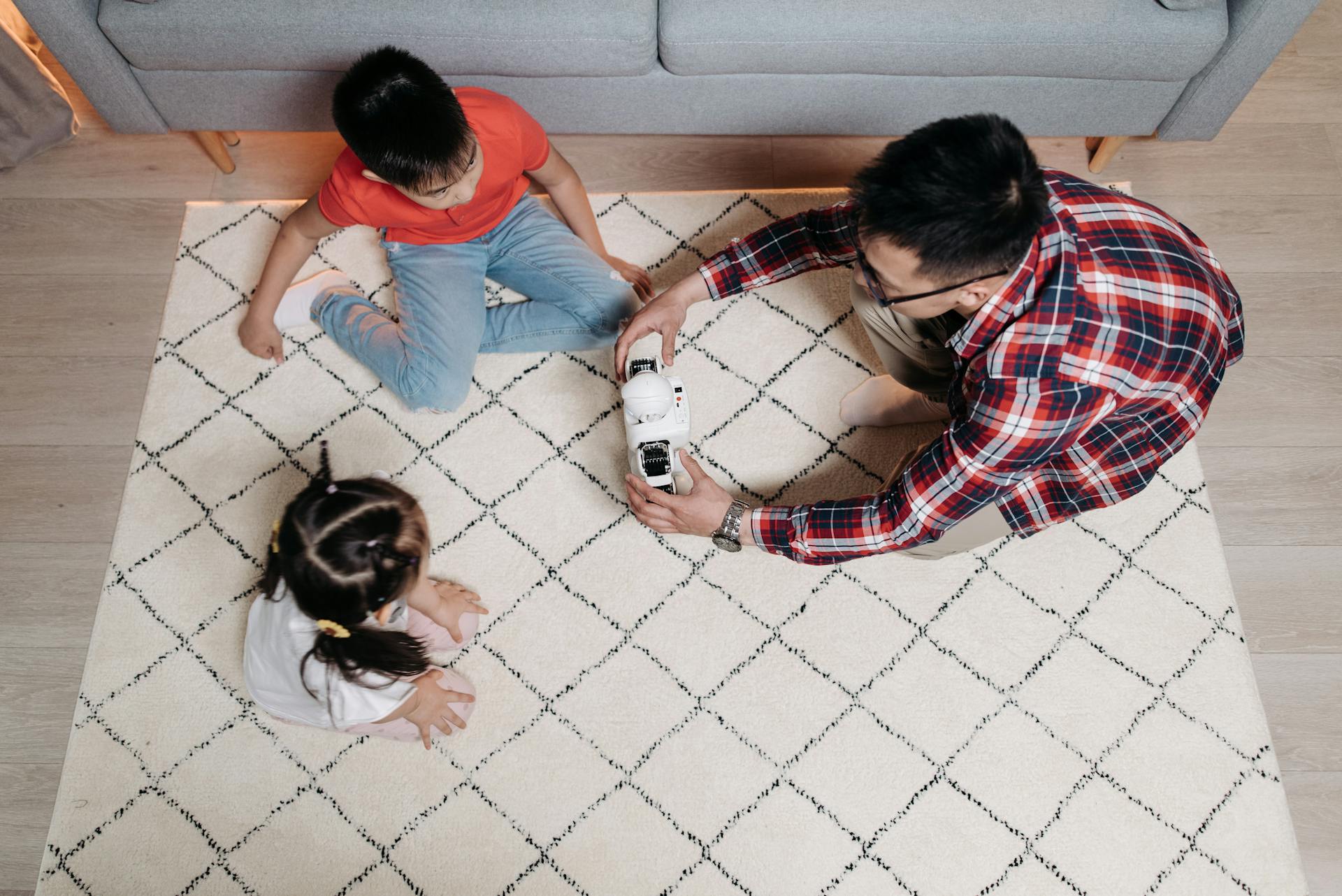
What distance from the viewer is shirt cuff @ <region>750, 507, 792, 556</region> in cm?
119

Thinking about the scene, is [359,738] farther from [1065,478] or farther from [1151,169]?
[1151,169]

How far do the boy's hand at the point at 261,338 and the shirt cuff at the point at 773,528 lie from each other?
97 centimetres

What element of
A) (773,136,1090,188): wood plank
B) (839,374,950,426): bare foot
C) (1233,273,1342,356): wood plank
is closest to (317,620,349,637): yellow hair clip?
(839,374,950,426): bare foot

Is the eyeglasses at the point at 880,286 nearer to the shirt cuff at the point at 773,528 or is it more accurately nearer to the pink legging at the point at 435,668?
the shirt cuff at the point at 773,528

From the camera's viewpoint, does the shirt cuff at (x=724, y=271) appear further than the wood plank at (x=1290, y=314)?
No

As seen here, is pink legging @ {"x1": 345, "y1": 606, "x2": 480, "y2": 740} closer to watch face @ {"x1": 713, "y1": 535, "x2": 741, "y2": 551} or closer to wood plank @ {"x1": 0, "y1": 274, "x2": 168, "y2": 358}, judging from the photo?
watch face @ {"x1": 713, "y1": 535, "x2": 741, "y2": 551}

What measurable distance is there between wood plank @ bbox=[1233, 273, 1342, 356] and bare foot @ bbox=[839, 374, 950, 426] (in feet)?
2.19

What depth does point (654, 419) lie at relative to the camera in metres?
1.30

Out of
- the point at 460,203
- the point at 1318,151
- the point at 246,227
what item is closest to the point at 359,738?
the point at 460,203

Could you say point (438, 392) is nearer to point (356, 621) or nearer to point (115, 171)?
point (356, 621)

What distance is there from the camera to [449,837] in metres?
1.33

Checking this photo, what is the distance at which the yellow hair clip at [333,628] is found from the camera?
1.10m

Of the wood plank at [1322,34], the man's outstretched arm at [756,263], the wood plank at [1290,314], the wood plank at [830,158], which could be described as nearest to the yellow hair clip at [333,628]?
the man's outstretched arm at [756,263]

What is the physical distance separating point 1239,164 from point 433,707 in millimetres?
1946
